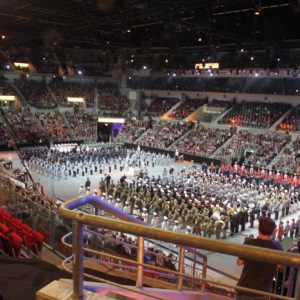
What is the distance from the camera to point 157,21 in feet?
108

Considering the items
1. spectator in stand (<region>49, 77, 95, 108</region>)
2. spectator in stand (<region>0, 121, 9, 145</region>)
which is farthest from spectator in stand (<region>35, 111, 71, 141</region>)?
spectator in stand (<region>0, 121, 9, 145</region>)

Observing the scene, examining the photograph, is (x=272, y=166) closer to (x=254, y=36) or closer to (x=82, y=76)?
(x=254, y=36)

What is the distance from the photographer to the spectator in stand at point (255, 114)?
3622 cm

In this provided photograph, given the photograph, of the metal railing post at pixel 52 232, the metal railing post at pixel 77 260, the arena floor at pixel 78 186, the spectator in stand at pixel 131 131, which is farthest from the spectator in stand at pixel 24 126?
the metal railing post at pixel 77 260

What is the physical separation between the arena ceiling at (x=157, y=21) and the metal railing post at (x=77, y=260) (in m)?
20.9

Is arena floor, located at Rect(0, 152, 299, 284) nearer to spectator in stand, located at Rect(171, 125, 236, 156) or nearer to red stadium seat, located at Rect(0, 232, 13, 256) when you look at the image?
spectator in stand, located at Rect(171, 125, 236, 156)

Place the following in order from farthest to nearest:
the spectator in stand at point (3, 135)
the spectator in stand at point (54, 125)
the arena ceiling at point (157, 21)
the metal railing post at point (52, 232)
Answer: the spectator in stand at point (54, 125), the spectator in stand at point (3, 135), the arena ceiling at point (157, 21), the metal railing post at point (52, 232)

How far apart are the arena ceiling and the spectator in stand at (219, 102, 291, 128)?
243 inches

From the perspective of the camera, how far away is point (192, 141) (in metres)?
37.1

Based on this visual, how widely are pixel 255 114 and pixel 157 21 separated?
44.5ft

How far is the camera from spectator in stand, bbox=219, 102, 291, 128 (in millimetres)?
36219

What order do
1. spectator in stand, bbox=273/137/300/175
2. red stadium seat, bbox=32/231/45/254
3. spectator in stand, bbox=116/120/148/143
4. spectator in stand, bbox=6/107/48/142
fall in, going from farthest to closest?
1. spectator in stand, bbox=116/120/148/143
2. spectator in stand, bbox=6/107/48/142
3. spectator in stand, bbox=273/137/300/175
4. red stadium seat, bbox=32/231/45/254

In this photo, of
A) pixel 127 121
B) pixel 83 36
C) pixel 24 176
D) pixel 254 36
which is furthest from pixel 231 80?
pixel 24 176

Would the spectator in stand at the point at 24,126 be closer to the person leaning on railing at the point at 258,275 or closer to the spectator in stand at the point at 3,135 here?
the spectator in stand at the point at 3,135
